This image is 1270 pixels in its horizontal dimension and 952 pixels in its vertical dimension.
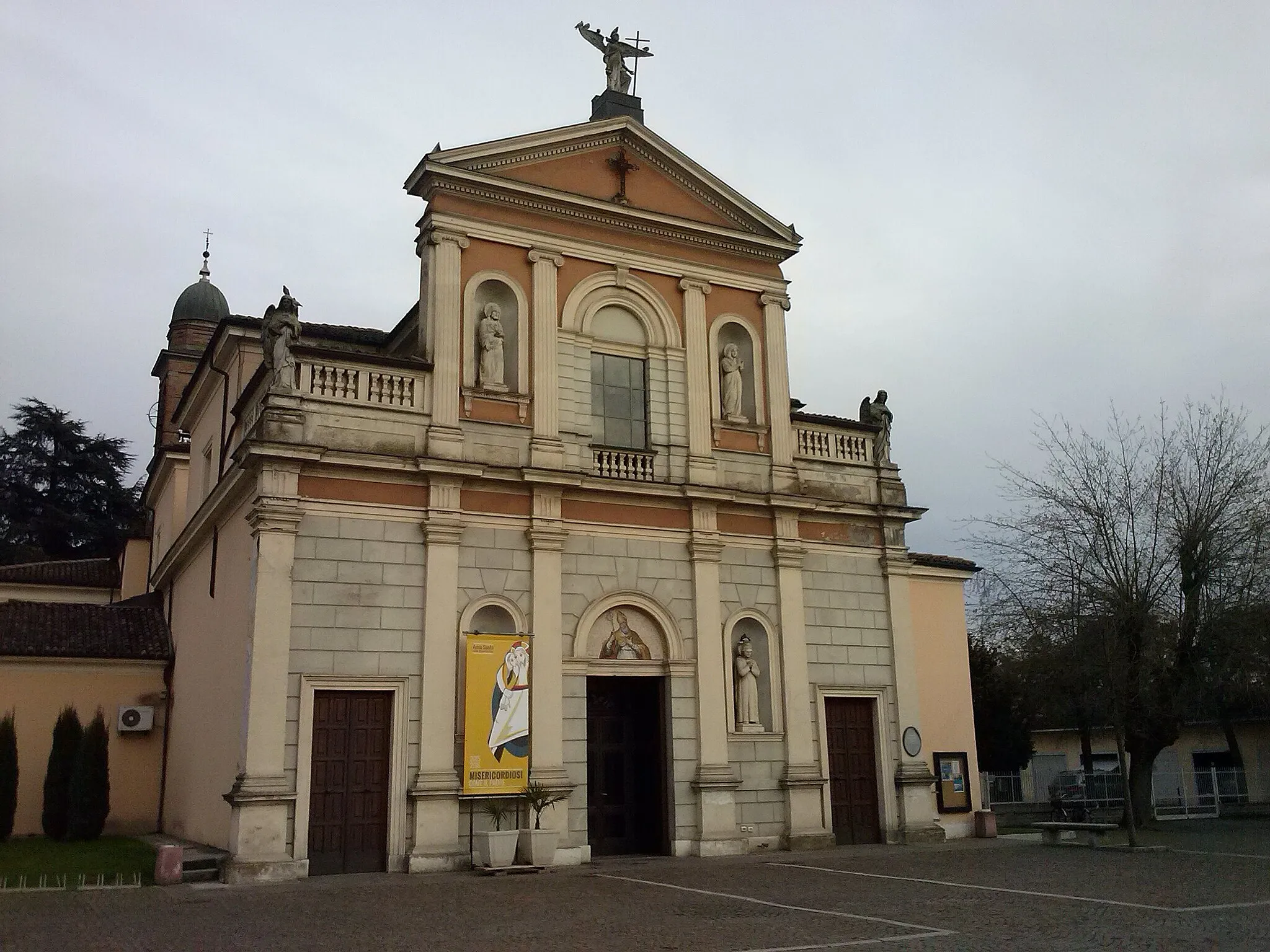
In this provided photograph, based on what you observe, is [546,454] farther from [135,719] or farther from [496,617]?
[135,719]

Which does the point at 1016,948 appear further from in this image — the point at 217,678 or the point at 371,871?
the point at 217,678

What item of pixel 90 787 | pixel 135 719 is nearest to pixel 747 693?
pixel 90 787

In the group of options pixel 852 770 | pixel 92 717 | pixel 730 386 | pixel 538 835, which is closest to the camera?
pixel 538 835

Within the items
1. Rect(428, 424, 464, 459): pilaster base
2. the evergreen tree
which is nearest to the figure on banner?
Rect(428, 424, 464, 459): pilaster base

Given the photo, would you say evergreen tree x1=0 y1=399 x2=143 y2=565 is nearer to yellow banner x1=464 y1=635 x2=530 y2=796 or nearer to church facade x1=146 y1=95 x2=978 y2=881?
church facade x1=146 y1=95 x2=978 y2=881

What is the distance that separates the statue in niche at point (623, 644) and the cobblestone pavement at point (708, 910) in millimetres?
3311

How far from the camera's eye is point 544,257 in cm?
1895

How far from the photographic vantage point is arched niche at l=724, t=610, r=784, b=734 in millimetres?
18828

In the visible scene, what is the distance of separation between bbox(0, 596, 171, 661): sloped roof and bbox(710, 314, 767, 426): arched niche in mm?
12774

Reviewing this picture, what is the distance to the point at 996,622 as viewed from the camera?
82.8ft

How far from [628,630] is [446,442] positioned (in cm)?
432

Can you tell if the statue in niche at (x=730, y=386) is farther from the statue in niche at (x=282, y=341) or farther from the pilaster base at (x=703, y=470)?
the statue in niche at (x=282, y=341)

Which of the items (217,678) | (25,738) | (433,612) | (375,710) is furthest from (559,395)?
(25,738)

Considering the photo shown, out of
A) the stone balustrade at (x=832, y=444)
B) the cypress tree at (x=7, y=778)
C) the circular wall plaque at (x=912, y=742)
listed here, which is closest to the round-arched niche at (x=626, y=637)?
the stone balustrade at (x=832, y=444)
